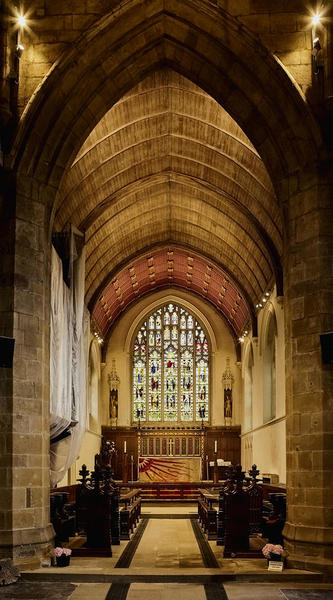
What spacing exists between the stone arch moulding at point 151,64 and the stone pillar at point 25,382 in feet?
2.85

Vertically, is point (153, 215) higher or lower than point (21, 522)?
higher

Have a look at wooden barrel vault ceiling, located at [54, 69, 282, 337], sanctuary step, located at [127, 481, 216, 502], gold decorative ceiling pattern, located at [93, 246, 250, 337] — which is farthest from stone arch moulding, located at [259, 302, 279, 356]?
sanctuary step, located at [127, 481, 216, 502]

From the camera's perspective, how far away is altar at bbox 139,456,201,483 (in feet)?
109

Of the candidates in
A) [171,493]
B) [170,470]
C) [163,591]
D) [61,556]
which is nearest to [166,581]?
[163,591]

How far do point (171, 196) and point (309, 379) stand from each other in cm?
1338

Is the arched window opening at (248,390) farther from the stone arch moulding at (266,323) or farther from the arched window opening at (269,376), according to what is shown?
the arched window opening at (269,376)

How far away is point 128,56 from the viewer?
46.9ft

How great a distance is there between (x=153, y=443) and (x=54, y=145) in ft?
71.9

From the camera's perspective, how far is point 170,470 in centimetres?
3319

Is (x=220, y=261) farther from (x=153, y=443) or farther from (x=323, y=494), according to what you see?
(x=323, y=494)

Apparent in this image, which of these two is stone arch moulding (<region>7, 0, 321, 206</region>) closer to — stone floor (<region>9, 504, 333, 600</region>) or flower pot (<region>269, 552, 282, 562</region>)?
flower pot (<region>269, 552, 282, 562</region>)

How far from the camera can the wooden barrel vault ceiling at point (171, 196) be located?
1909 cm

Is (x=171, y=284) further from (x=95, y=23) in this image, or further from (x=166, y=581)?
(x=166, y=581)

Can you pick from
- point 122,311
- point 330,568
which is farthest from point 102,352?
point 330,568
